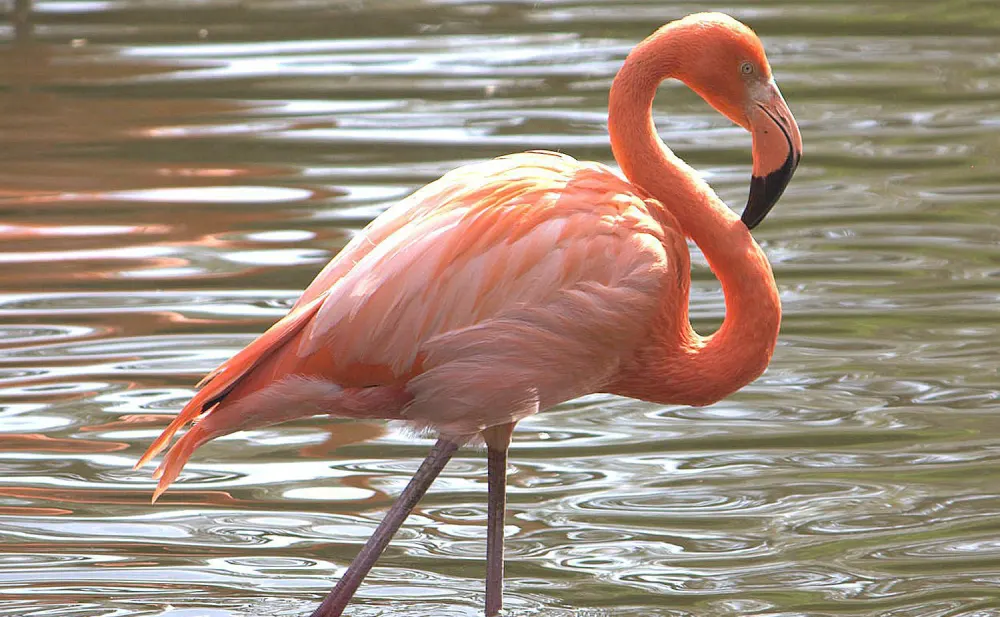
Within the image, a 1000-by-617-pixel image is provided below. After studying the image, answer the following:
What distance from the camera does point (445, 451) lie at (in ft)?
13.1

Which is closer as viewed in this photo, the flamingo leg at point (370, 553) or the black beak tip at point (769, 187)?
the flamingo leg at point (370, 553)

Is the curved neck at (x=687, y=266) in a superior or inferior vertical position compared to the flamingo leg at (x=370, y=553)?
superior

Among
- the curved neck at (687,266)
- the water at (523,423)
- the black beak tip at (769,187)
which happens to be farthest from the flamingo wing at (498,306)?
the water at (523,423)

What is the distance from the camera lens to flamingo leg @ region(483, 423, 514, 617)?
13.5ft

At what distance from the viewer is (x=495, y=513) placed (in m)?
4.15

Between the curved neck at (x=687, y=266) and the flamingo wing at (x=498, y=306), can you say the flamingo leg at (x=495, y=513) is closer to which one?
the flamingo wing at (x=498, y=306)

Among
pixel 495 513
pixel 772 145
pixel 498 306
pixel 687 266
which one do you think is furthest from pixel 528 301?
pixel 772 145

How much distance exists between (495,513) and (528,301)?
60cm

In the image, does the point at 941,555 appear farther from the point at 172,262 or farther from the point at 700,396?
the point at 172,262

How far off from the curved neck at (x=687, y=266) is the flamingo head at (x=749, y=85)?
4 cm

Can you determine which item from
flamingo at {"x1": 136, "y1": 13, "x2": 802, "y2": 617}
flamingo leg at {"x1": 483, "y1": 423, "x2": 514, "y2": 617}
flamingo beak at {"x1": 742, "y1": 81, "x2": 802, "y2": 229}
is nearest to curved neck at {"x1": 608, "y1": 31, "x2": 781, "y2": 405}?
flamingo at {"x1": 136, "y1": 13, "x2": 802, "y2": 617}

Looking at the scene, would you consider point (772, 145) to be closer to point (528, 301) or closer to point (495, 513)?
point (528, 301)

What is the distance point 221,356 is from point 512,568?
192 centimetres

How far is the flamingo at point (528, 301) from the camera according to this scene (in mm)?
3861
